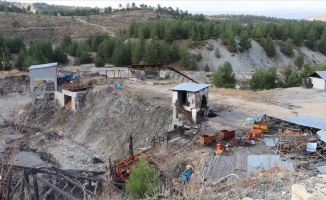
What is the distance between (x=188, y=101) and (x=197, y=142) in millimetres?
4107

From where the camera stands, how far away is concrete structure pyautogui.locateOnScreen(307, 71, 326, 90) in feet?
107

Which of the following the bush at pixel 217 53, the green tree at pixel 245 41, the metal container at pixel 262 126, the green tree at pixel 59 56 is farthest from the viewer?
the green tree at pixel 245 41

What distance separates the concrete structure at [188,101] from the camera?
2130 cm

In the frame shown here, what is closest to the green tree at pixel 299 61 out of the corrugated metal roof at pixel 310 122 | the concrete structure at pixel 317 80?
the concrete structure at pixel 317 80

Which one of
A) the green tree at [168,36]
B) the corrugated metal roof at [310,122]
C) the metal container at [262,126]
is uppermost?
the green tree at [168,36]

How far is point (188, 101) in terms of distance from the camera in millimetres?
21781

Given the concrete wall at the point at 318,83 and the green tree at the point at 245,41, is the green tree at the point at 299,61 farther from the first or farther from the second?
the concrete wall at the point at 318,83

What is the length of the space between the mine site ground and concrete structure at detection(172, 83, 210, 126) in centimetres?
89

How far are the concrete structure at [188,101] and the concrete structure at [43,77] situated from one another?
1587 centimetres

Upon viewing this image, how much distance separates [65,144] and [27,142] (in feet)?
9.51

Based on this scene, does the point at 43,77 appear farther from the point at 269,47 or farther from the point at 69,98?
the point at 269,47

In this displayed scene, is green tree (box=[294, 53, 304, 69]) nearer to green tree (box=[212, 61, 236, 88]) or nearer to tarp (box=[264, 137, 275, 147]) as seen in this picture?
green tree (box=[212, 61, 236, 88])

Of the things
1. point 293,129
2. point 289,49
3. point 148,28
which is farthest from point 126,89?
point 289,49

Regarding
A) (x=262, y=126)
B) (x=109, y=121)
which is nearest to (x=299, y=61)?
(x=109, y=121)
